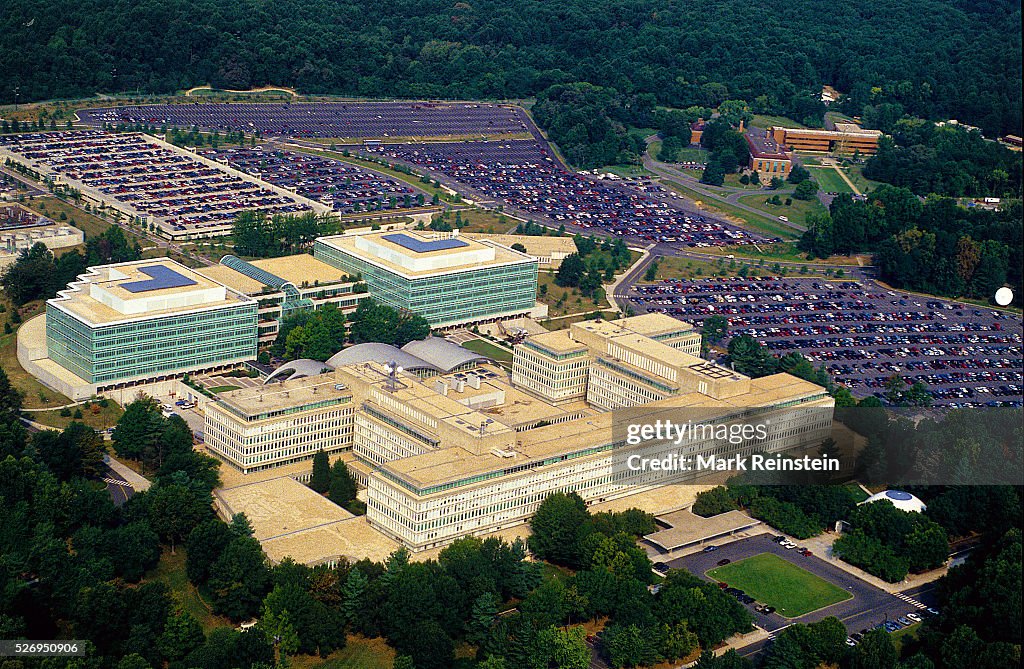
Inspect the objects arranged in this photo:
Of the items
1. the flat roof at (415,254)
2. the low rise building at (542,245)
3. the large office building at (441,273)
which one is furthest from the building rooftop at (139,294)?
the low rise building at (542,245)

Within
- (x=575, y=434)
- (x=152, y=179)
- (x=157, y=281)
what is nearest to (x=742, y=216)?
(x=152, y=179)

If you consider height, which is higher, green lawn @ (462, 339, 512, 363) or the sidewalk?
green lawn @ (462, 339, 512, 363)

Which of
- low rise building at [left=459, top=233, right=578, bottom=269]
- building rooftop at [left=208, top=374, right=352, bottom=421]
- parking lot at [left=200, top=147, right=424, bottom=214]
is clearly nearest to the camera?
building rooftop at [left=208, top=374, right=352, bottom=421]

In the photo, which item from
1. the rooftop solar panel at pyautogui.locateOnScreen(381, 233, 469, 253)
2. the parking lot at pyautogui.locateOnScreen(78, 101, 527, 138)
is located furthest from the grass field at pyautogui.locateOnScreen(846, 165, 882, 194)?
the rooftop solar panel at pyautogui.locateOnScreen(381, 233, 469, 253)

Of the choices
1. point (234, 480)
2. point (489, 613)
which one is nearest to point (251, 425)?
point (234, 480)

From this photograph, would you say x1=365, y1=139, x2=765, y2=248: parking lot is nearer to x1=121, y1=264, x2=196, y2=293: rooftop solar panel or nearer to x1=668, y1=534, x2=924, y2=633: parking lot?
x1=121, y1=264, x2=196, y2=293: rooftop solar panel

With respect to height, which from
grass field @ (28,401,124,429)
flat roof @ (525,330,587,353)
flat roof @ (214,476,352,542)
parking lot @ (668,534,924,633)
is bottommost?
parking lot @ (668,534,924,633)

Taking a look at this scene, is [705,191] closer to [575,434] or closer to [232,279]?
[232,279]

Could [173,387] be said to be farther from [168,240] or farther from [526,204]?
[526,204]
